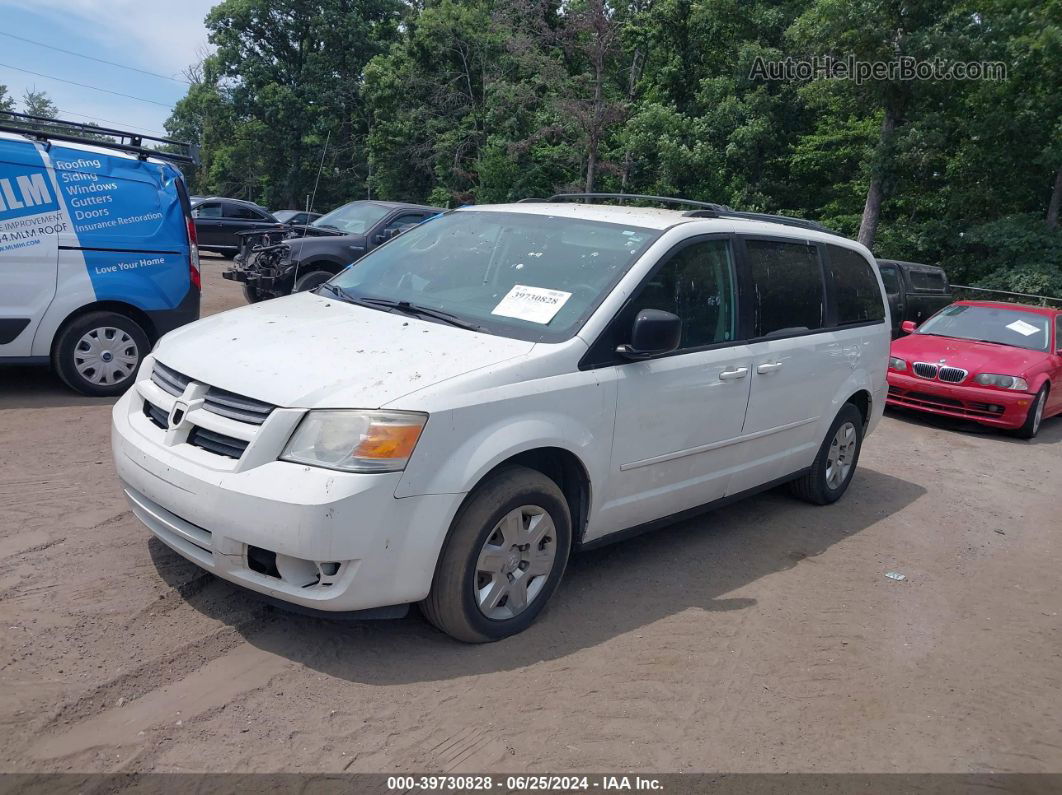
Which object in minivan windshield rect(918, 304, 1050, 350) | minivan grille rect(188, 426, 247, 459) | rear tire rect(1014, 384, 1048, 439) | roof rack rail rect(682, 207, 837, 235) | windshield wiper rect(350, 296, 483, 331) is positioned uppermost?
roof rack rail rect(682, 207, 837, 235)

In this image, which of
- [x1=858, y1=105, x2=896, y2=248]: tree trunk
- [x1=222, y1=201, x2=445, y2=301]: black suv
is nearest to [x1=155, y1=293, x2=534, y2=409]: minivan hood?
[x1=222, y1=201, x2=445, y2=301]: black suv

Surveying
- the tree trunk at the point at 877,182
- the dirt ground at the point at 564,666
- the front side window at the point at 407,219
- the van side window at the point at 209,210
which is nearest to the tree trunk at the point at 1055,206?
the tree trunk at the point at 877,182

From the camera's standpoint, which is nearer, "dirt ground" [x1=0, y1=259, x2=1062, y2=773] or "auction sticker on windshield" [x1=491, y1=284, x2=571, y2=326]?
"dirt ground" [x1=0, y1=259, x2=1062, y2=773]

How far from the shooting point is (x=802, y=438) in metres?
5.57

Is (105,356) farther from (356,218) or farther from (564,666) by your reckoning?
(356,218)

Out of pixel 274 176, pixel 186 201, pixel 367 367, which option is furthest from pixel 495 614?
pixel 274 176

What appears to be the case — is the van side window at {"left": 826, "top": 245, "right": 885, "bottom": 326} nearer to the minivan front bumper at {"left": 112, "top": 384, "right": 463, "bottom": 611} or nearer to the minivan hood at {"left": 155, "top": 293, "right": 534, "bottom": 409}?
the minivan hood at {"left": 155, "top": 293, "right": 534, "bottom": 409}

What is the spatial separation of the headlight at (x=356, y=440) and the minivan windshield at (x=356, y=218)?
9530 millimetres

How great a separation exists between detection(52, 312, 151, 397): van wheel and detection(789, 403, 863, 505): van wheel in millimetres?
5415

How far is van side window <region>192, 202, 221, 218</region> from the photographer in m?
21.7

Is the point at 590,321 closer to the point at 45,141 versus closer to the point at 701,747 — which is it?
the point at 701,747

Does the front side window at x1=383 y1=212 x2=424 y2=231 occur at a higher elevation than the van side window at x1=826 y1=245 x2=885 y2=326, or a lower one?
lower

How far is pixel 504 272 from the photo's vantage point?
4.42 m

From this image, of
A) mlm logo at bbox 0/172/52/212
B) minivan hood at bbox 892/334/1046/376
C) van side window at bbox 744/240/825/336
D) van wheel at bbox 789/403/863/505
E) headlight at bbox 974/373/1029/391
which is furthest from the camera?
minivan hood at bbox 892/334/1046/376
